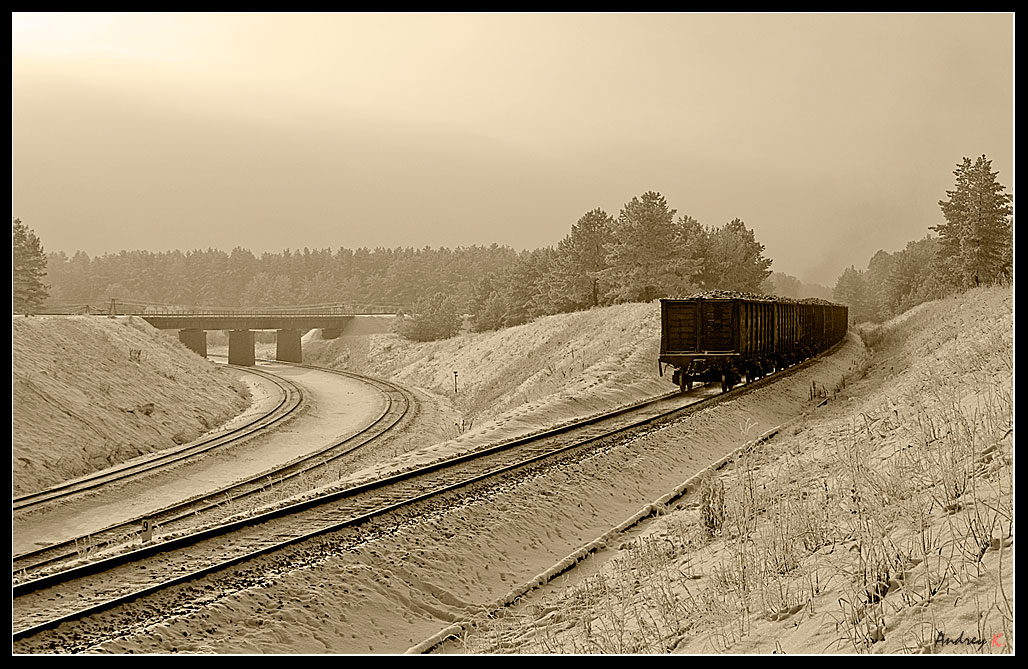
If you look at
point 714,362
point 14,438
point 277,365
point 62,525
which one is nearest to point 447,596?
point 62,525

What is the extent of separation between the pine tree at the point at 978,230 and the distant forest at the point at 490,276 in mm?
18177

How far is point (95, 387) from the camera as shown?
3103cm

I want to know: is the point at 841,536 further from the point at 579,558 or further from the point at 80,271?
the point at 80,271

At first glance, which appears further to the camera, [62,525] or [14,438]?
[14,438]

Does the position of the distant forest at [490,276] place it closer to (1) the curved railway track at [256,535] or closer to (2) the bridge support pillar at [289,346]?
(2) the bridge support pillar at [289,346]

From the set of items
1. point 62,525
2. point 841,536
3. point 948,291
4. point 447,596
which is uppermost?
point 948,291

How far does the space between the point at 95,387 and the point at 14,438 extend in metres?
7.63

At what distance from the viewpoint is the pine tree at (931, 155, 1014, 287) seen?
1746 inches

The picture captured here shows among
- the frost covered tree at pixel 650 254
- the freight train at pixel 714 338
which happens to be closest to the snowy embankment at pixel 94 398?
the freight train at pixel 714 338

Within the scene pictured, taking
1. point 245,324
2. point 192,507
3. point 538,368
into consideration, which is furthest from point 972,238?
point 245,324

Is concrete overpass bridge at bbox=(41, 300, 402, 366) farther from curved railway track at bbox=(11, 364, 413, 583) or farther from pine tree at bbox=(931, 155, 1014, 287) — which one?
pine tree at bbox=(931, 155, 1014, 287)

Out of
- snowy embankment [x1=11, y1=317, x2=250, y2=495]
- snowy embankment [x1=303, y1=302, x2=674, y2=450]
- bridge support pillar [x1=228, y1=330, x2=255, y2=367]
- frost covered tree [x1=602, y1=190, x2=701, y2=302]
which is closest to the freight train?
snowy embankment [x1=303, y1=302, x2=674, y2=450]

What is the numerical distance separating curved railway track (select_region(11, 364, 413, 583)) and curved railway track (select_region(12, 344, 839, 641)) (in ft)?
3.10

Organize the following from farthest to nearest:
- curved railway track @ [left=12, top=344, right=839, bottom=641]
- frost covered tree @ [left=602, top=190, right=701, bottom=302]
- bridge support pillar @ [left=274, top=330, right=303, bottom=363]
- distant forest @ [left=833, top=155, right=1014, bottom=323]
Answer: bridge support pillar @ [left=274, top=330, right=303, bottom=363] < frost covered tree @ [left=602, top=190, right=701, bottom=302] < distant forest @ [left=833, top=155, right=1014, bottom=323] < curved railway track @ [left=12, top=344, right=839, bottom=641]
